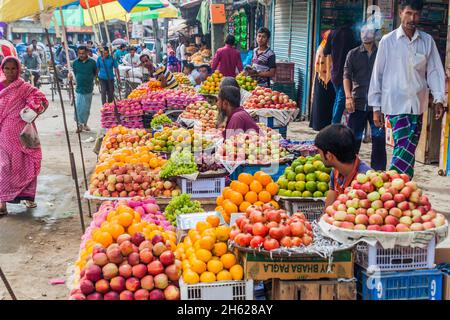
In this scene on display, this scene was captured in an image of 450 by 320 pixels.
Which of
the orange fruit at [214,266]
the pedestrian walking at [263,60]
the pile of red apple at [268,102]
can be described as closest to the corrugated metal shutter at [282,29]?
the pedestrian walking at [263,60]

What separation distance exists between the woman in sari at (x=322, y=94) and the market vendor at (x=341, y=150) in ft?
19.2

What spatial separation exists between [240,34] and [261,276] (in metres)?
16.6

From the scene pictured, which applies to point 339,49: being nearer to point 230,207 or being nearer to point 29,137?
point 29,137

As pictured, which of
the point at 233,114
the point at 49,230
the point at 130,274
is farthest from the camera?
the point at 49,230

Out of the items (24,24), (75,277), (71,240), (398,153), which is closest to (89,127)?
(71,240)

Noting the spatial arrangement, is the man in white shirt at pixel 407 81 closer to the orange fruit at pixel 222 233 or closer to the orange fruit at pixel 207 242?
the orange fruit at pixel 222 233

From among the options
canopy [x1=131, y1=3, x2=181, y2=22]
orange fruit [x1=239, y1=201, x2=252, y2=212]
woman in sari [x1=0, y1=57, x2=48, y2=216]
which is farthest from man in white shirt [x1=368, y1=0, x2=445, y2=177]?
canopy [x1=131, y1=3, x2=181, y2=22]

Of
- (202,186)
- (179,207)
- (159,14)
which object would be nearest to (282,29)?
(159,14)

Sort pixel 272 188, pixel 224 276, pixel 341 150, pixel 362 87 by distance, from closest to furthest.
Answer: pixel 224 276 → pixel 341 150 → pixel 272 188 → pixel 362 87

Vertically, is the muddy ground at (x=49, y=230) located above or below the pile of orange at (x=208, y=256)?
below

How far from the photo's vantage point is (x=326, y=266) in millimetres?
3225

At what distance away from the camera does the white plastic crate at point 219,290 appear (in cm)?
323

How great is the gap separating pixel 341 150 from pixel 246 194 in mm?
880

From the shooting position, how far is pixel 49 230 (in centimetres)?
642
